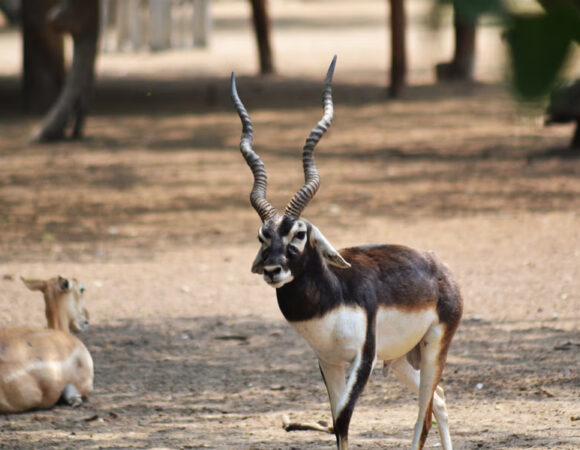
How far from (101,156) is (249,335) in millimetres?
8306

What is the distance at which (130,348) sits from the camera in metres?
6.82

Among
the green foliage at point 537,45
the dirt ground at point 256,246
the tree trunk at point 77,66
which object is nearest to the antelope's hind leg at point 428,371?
the dirt ground at point 256,246

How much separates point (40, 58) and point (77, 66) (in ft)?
10.6

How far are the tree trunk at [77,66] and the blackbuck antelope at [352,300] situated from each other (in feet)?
36.6

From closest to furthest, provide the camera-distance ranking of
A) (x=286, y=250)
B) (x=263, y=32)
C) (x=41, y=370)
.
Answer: (x=286, y=250) < (x=41, y=370) < (x=263, y=32)

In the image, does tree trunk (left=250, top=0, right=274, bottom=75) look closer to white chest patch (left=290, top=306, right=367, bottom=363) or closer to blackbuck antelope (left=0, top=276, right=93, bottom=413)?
blackbuck antelope (left=0, top=276, right=93, bottom=413)

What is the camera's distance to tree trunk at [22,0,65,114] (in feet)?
59.4

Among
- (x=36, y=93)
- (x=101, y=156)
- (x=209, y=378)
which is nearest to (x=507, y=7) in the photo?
(x=209, y=378)

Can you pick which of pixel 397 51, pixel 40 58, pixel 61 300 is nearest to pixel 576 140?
pixel 397 51

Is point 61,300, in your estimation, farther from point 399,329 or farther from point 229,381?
point 399,329

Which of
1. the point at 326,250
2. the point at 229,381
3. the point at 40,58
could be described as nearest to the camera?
the point at 326,250

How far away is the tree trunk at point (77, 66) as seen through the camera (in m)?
15.1

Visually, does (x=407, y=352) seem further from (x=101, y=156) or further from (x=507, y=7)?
(x=101, y=156)

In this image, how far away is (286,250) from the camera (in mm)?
3988
